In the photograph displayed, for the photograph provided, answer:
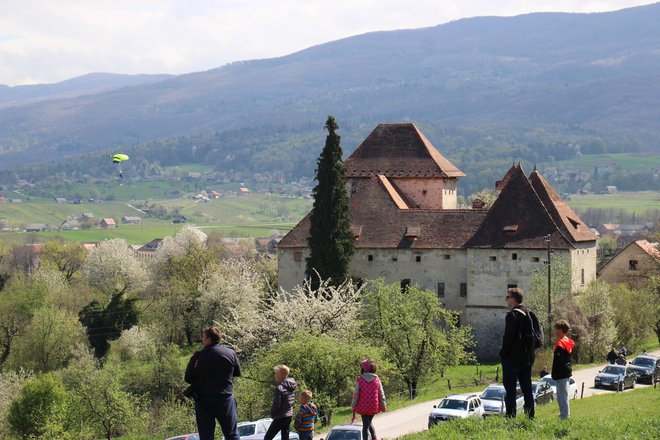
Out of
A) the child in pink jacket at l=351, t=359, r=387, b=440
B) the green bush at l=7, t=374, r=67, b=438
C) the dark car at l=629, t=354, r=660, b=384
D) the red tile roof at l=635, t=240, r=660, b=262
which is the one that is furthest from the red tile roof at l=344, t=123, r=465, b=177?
the child in pink jacket at l=351, t=359, r=387, b=440

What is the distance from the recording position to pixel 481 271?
72.9m

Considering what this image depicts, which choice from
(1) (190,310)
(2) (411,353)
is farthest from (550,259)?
(1) (190,310)

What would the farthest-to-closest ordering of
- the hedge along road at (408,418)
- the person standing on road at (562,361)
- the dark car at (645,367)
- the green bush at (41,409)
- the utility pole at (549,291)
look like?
1. the green bush at (41,409)
2. the utility pole at (549,291)
3. the dark car at (645,367)
4. the hedge along road at (408,418)
5. the person standing on road at (562,361)

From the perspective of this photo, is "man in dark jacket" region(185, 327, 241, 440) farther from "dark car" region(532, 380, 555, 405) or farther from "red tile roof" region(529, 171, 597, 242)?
"red tile roof" region(529, 171, 597, 242)

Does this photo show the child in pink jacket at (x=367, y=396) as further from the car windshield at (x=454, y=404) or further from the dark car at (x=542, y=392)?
the dark car at (x=542, y=392)

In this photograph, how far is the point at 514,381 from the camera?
22750 millimetres

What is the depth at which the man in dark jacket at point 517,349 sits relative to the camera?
22375mm

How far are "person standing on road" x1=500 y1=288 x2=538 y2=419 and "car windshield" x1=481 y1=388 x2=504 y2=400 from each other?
61.5ft

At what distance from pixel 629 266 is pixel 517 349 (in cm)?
7970

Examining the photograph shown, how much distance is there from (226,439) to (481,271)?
5268cm

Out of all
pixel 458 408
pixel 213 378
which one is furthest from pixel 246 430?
pixel 213 378

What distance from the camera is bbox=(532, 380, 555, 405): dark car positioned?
40.8 metres

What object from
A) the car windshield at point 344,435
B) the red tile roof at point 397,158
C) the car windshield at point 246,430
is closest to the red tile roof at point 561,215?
the red tile roof at point 397,158

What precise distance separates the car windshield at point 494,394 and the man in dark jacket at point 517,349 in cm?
1869
